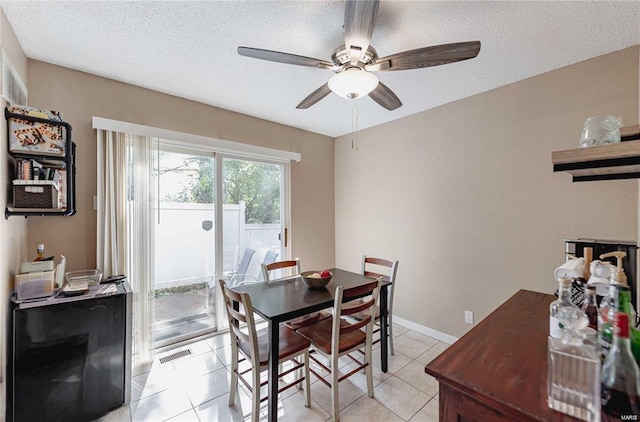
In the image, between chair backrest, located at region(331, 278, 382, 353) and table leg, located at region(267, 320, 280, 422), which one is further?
chair backrest, located at region(331, 278, 382, 353)

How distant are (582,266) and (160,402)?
109 inches

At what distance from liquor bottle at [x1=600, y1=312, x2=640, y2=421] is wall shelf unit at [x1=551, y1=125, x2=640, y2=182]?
61 cm

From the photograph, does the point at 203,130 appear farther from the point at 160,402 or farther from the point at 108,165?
the point at 160,402

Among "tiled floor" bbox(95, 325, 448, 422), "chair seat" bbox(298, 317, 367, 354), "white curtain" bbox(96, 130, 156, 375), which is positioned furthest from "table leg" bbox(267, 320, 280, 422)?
"white curtain" bbox(96, 130, 156, 375)

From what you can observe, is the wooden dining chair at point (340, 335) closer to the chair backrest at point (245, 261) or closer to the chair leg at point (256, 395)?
the chair leg at point (256, 395)

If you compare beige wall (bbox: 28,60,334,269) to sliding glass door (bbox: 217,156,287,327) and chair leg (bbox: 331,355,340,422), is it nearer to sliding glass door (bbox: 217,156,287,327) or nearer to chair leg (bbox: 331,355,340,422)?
sliding glass door (bbox: 217,156,287,327)

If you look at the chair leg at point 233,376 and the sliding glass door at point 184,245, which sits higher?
the sliding glass door at point 184,245

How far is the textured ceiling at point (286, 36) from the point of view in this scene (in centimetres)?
156

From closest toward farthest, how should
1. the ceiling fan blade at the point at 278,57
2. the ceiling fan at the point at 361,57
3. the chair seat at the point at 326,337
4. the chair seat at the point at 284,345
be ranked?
the ceiling fan at the point at 361,57, the ceiling fan blade at the point at 278,57, the chair seat at the point at 284,345, the chair seat at the point at 326,337

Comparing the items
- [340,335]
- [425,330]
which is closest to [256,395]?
[340,335]

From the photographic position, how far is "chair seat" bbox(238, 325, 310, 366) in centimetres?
179

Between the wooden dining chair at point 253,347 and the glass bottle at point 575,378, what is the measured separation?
137 cm

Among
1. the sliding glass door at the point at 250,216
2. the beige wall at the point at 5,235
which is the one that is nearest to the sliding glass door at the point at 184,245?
the sliding glass door at the point at 250,216

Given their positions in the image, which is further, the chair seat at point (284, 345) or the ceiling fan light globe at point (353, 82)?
the chair seat at point (284, 345)
